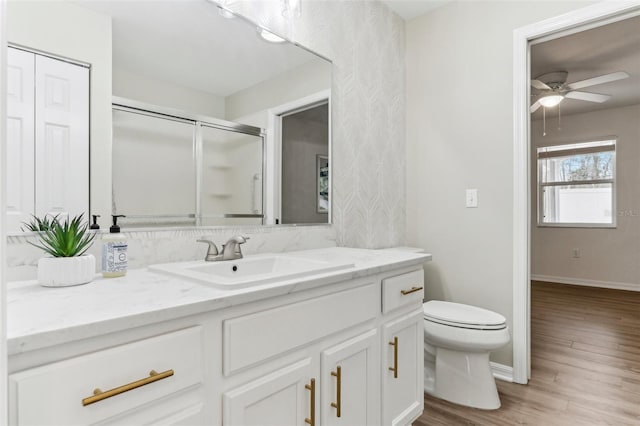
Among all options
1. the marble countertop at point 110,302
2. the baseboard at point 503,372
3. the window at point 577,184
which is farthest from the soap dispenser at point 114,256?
the window at point 577,184

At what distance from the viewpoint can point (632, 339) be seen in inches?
113

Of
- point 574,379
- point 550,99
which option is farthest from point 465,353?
point 550,99

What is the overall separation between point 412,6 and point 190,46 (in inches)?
68.1

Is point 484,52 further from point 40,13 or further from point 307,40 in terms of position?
point 40,13

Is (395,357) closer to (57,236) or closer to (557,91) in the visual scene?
(57,236)

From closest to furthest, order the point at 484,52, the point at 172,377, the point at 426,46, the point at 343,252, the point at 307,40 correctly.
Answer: the point at 172,377
the point at 343,252
the point at 307,40
the point at 484,52
the point at 426,46

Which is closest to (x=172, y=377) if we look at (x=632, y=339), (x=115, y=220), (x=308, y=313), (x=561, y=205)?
(x=308, y=313)

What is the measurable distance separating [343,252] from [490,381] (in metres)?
1.04

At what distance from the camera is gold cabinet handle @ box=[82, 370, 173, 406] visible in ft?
2.12

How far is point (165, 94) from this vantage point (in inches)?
53.9

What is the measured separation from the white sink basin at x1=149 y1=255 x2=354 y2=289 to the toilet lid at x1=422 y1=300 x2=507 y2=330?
790 millimetres

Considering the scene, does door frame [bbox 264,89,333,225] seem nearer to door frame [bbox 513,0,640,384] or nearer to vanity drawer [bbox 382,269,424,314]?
vanity drawer [bbox 382,269,424,314]

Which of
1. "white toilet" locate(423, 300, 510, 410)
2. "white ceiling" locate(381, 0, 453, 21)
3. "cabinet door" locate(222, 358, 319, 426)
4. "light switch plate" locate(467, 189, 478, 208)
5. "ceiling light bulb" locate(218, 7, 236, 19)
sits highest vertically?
"white ceiling" locate(381, 0, 453, 21)

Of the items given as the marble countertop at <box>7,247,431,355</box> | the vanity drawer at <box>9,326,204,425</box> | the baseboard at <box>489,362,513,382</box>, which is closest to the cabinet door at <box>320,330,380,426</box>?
the marble countertop at <box>7,247,431,355</box>
